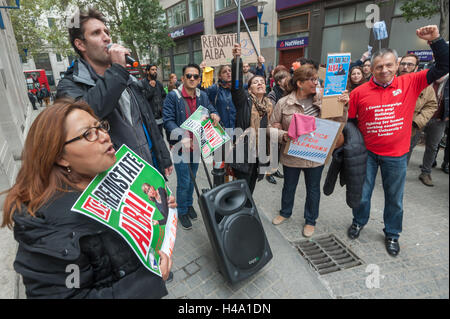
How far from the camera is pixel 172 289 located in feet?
7.52

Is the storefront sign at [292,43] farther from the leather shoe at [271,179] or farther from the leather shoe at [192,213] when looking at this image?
the leather shoe at [192,213]

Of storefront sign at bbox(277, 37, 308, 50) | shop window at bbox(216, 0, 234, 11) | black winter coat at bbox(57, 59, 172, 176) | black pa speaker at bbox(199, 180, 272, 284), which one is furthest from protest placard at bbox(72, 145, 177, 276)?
shop window at bbox(216, 0, 234, 11)

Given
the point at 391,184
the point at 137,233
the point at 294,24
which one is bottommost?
the point at 391,184

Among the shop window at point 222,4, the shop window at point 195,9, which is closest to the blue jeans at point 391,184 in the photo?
the shop window at point 222,4

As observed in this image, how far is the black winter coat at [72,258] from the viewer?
98cm

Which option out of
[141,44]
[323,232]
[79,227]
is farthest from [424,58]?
[141,44]

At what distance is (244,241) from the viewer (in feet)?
6.98

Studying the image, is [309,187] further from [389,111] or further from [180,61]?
[180,61]

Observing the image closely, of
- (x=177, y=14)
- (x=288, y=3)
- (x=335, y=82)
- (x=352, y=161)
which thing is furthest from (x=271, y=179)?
(x=177, y=14)

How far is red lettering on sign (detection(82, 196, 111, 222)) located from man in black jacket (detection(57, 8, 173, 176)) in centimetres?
68

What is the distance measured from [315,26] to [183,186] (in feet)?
38.7
